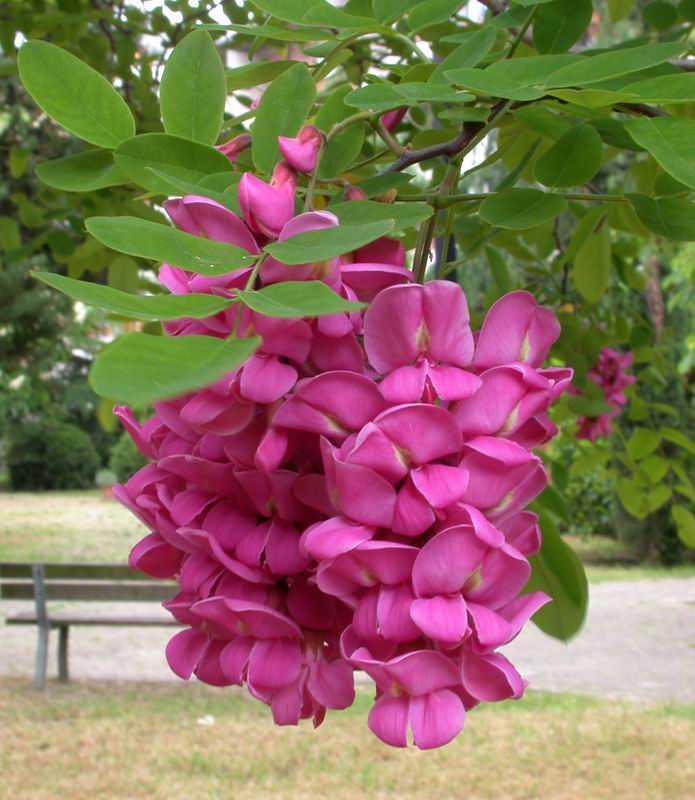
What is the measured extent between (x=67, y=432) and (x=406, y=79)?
16.6m

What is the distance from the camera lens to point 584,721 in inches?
183

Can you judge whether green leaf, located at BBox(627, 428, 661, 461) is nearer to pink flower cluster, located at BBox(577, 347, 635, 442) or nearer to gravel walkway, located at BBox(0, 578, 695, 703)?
pink flower cluster, located at BBox(577, 347, 635, 442)

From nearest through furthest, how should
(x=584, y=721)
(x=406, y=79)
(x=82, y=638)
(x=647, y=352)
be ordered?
(x=406, y=79) → (x=647, y=352) → (x=584, y=721) → (x=82, y=638)

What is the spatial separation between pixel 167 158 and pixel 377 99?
12cm

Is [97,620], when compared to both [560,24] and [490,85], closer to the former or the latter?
[560,24]

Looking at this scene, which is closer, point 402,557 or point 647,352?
point 402,557

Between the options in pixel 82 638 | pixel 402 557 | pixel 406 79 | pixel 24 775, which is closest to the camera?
pixel 402 557

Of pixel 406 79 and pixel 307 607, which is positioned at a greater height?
pixel 406 79

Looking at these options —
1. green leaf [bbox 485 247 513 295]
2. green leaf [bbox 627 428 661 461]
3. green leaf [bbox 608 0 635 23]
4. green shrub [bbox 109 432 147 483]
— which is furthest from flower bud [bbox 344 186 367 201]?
green shrub [bbox 109 432 147 483]

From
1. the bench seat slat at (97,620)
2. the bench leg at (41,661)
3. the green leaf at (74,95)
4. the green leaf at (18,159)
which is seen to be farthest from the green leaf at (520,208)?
the bench leg at (41,661)

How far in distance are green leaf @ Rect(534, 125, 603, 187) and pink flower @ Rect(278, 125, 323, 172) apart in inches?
7.8

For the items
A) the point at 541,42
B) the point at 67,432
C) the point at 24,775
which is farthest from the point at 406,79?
the point at 67,432

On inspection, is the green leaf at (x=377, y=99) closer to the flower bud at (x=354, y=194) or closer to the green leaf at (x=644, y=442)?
the flower bud at (x=354, y=194)

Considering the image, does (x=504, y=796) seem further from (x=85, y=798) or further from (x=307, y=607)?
(x=307, y=607)
